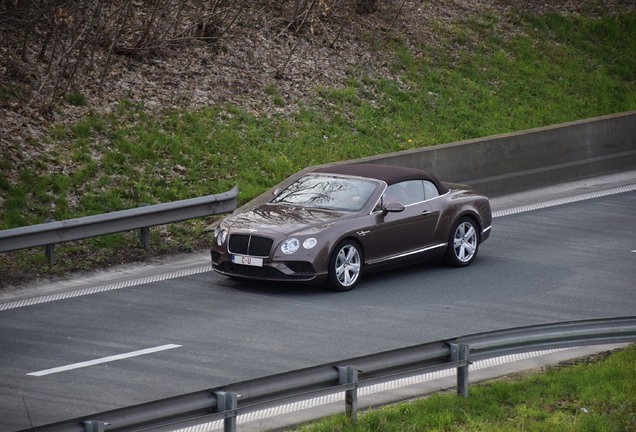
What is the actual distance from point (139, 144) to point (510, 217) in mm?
6523

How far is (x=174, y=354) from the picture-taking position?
8.65 metres

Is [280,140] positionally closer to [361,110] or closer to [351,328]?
[361,110]

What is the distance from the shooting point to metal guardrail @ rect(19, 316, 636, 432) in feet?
17.8

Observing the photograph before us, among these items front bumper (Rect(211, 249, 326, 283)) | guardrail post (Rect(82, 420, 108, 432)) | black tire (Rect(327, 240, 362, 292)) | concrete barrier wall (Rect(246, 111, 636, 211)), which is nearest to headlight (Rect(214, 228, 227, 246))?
front bumper (Rect(211, 249, 326, 283))

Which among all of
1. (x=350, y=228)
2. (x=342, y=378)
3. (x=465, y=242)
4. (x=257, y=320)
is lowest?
(x=257, y=320)

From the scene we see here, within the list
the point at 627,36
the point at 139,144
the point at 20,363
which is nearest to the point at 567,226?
the point at 139,144

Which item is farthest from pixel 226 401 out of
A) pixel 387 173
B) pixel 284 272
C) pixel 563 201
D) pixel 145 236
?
pixel 563 201

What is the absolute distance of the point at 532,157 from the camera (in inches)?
718

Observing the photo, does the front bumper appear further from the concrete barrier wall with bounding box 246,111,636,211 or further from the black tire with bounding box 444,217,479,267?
the concrete barrier wall with bounding box 246,111,636,211

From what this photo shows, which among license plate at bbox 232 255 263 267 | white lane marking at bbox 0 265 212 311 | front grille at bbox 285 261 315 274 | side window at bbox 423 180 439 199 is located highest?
side window at bbox 423 180 439 199

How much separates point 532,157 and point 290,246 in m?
8.90

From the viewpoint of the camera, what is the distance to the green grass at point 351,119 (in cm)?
1469

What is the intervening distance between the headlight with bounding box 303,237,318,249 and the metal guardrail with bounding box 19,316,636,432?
3.95m

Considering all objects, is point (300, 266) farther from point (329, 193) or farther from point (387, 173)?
point (387, 173)
